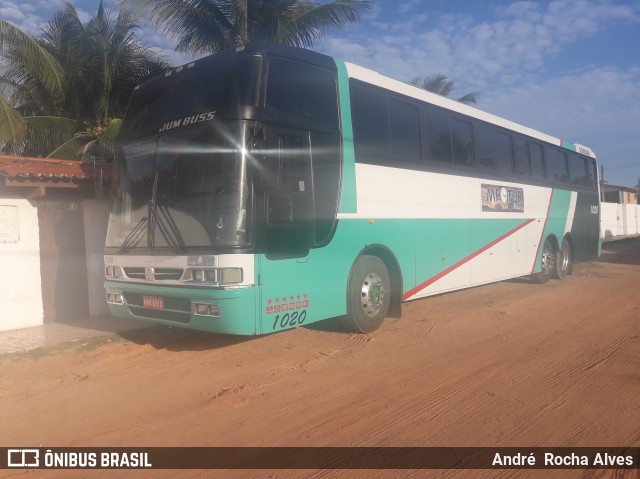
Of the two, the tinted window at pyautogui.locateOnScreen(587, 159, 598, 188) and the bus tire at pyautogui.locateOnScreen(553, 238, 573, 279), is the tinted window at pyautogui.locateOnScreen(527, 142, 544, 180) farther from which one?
the tinted window at pyautogui.locateOnScreen(587, 159, 598, 188)

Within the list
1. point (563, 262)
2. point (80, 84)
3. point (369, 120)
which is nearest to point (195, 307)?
point (369, 120)

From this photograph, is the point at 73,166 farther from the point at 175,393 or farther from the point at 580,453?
the point at 580,453

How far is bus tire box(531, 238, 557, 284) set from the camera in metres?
12.7

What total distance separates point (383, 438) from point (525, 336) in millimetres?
4020

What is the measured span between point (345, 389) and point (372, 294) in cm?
248

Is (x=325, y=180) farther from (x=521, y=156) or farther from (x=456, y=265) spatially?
(x=521, y=156)

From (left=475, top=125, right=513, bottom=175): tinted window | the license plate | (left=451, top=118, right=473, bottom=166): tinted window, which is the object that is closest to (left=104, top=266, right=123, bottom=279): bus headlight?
the license plate

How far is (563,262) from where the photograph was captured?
44.7ft

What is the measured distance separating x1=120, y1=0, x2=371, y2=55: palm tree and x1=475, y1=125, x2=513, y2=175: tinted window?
6744mm

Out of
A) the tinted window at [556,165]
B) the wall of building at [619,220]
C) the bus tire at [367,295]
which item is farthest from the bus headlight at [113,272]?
the wall of building at [619,220]

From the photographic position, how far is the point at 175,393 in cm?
507

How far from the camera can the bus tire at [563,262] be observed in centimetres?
1328

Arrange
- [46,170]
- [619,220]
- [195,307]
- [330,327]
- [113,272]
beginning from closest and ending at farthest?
[195,307] → [113,272] → [330,327] → [46,170] → [619,220]

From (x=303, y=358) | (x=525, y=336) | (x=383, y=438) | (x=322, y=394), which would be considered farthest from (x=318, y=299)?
(x=525, y=336)
